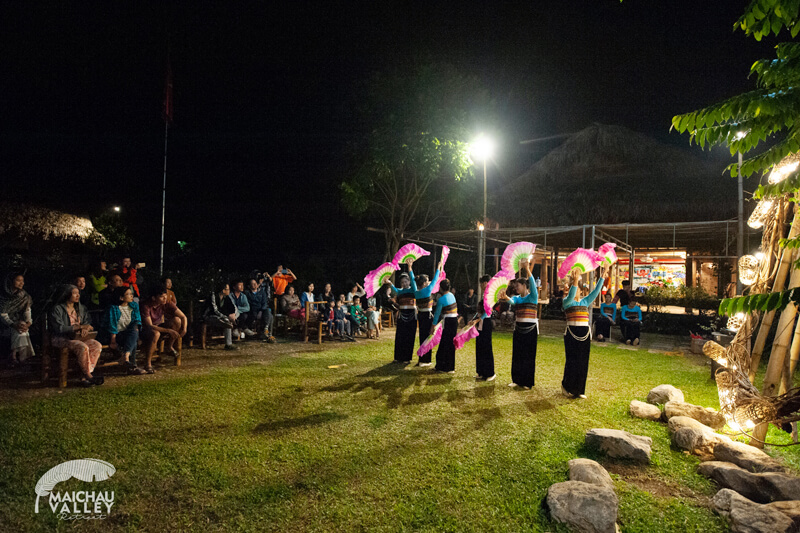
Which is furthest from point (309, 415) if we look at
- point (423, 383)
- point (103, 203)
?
point (103, 203)

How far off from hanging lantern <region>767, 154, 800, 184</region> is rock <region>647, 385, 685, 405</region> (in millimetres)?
2969

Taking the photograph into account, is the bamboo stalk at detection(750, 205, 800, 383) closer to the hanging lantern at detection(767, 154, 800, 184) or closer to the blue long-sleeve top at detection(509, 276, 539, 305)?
the hanging lantern at detection(767, 154, 800, 184)

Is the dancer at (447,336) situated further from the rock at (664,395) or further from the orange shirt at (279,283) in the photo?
the orange shirt at (279,283)

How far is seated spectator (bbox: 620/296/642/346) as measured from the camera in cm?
1125

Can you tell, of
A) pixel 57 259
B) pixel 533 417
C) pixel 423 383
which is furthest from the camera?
pixel 57 259

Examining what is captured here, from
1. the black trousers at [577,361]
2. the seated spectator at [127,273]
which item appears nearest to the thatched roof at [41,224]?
the seated spectator at [127,273]

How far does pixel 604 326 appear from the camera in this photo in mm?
11695

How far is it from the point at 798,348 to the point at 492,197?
16.5 m

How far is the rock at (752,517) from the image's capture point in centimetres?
274

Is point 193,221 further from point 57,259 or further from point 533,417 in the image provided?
point 533,417

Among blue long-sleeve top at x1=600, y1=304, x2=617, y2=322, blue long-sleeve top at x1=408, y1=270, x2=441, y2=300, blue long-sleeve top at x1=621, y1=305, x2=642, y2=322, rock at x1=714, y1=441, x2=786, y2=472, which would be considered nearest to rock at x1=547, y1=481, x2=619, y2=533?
rock at x1=714, y1=441, x2=786, y2=472

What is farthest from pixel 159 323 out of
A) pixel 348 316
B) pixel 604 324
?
pixel 604 324

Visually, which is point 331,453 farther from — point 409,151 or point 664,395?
point 409,151

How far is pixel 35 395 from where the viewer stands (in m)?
5.29
